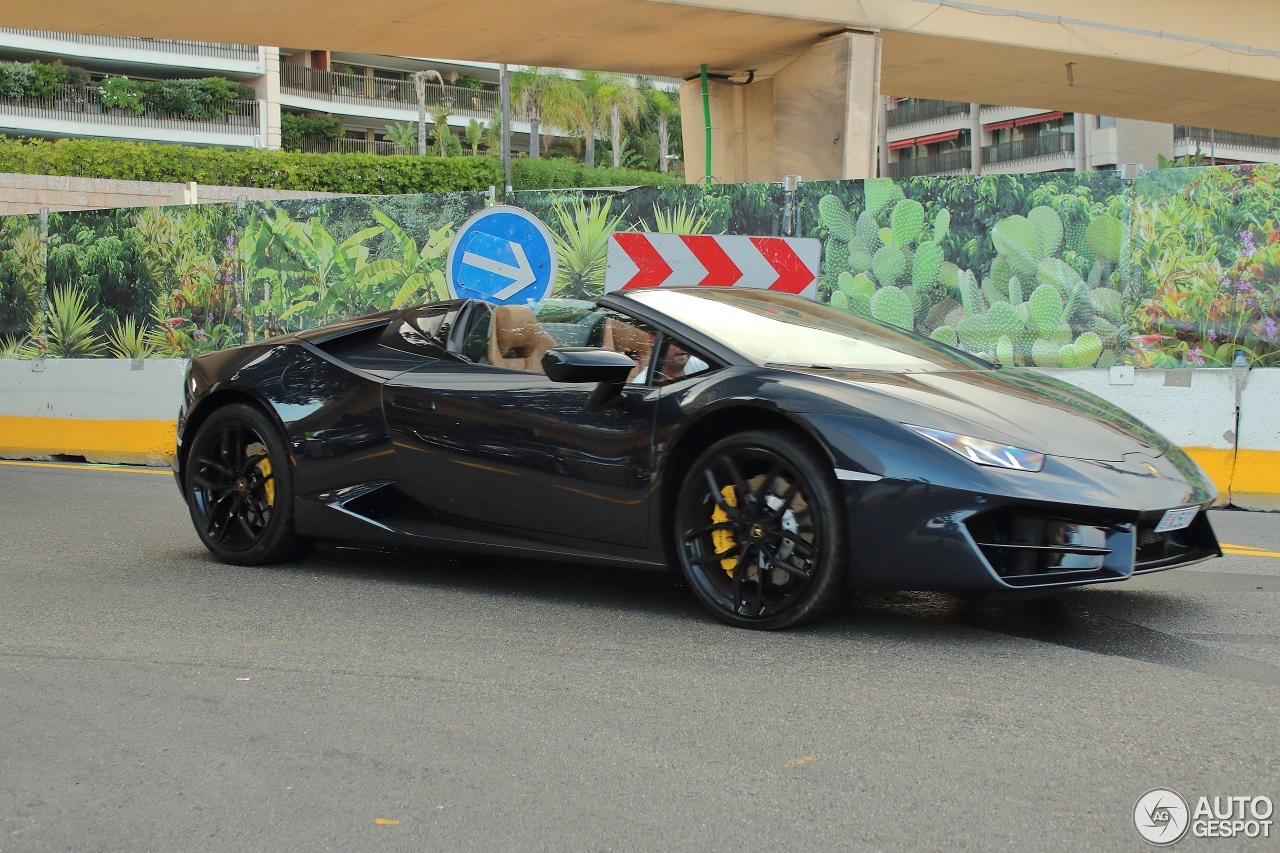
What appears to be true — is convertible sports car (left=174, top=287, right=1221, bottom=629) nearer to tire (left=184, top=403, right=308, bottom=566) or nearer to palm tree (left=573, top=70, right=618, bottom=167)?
tire (left=184, top=403, right=308, bottom=566)

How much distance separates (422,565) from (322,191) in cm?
3414

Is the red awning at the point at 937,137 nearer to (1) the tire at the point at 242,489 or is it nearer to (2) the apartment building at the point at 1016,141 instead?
(2) the apartment building at the point at 1016,141

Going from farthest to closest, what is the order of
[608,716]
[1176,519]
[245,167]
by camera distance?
[245,167] → [1176,519] → [608,716]

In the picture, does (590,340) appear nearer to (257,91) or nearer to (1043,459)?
(1043,459)

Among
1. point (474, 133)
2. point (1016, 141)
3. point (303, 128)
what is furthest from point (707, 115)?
point (1016, 141)

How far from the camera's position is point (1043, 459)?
443 cm

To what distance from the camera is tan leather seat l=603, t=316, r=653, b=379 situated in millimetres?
5246

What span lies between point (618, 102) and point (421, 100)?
1315 centimetres

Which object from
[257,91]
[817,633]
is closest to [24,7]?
[817,633]

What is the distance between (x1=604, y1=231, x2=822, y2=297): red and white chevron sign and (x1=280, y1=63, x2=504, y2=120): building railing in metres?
63.1

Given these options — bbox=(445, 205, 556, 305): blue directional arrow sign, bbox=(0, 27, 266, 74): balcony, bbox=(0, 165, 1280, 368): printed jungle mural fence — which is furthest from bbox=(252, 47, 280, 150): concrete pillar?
bbox=(445, 205, 556, 305): blue directional arrow sign

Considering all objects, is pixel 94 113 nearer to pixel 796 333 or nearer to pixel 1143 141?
pixel 1143 141

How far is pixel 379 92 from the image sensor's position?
73.7 m

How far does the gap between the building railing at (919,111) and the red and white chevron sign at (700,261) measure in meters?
69.6
